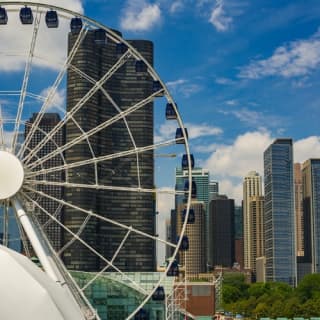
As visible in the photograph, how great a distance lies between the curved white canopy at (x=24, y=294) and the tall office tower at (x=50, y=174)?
51.3 ft

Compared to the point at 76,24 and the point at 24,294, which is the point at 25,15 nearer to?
the point at 76,24

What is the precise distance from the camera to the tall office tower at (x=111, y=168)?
154 meters

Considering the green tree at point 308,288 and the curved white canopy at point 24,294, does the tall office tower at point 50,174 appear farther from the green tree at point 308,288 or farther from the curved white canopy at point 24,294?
the green tree at point 308,288

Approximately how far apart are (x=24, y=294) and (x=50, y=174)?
55.3m

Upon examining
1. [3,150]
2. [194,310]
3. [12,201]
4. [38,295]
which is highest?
[3,150]

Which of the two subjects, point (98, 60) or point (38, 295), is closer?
point (38, 295)

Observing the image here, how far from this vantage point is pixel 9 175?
3734 centimetres

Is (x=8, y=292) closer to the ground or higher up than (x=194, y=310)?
higher up

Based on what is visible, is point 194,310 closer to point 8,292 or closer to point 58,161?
point 58,161

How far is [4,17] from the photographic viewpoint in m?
42.7

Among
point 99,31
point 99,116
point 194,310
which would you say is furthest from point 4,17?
point 99,116

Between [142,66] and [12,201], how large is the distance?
10.9m

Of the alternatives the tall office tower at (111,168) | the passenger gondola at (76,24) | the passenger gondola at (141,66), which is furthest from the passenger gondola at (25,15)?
the tall office tower at (111,168)

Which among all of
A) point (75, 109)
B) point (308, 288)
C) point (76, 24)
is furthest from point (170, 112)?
point (308, 288)
